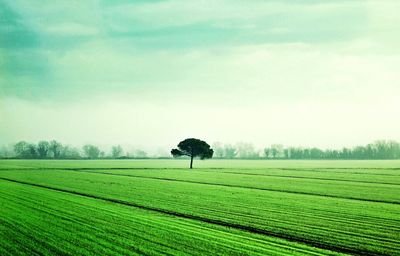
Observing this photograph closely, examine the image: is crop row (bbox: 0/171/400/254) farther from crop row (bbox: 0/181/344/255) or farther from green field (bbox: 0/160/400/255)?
crop row (bbox: 0/181/344/255)

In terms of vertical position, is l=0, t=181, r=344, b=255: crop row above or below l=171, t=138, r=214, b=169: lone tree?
below

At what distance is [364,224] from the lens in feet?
70.9

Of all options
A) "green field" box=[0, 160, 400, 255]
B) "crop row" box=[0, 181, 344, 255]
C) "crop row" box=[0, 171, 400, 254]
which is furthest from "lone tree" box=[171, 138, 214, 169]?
"crop row" box=[0, 181, 344, 255]

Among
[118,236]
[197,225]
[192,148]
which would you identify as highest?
[192,148]

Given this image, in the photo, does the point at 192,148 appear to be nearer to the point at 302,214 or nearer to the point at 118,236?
the point at 302,214

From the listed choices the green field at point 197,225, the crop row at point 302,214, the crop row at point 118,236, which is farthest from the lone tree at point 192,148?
the crop row at point 118,236

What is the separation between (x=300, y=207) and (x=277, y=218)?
5.50 metres

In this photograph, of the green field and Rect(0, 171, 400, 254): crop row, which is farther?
Rect(0, 171, 400, 254): crop row

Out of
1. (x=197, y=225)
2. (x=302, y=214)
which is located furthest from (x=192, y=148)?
(x=197, y=225)

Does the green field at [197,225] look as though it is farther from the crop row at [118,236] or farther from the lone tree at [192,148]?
the lone tree at [192,148]

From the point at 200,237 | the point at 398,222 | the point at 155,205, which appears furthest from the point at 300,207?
the point at 200,237

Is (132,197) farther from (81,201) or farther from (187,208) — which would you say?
(187,208)

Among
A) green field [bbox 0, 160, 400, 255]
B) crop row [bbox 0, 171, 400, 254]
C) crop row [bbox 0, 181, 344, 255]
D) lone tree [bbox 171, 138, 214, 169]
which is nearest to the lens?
crop row [bbox 0, 181, 344, 255]

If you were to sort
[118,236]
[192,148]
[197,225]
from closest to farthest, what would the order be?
[118,236]
[197,225]
[192,148]
